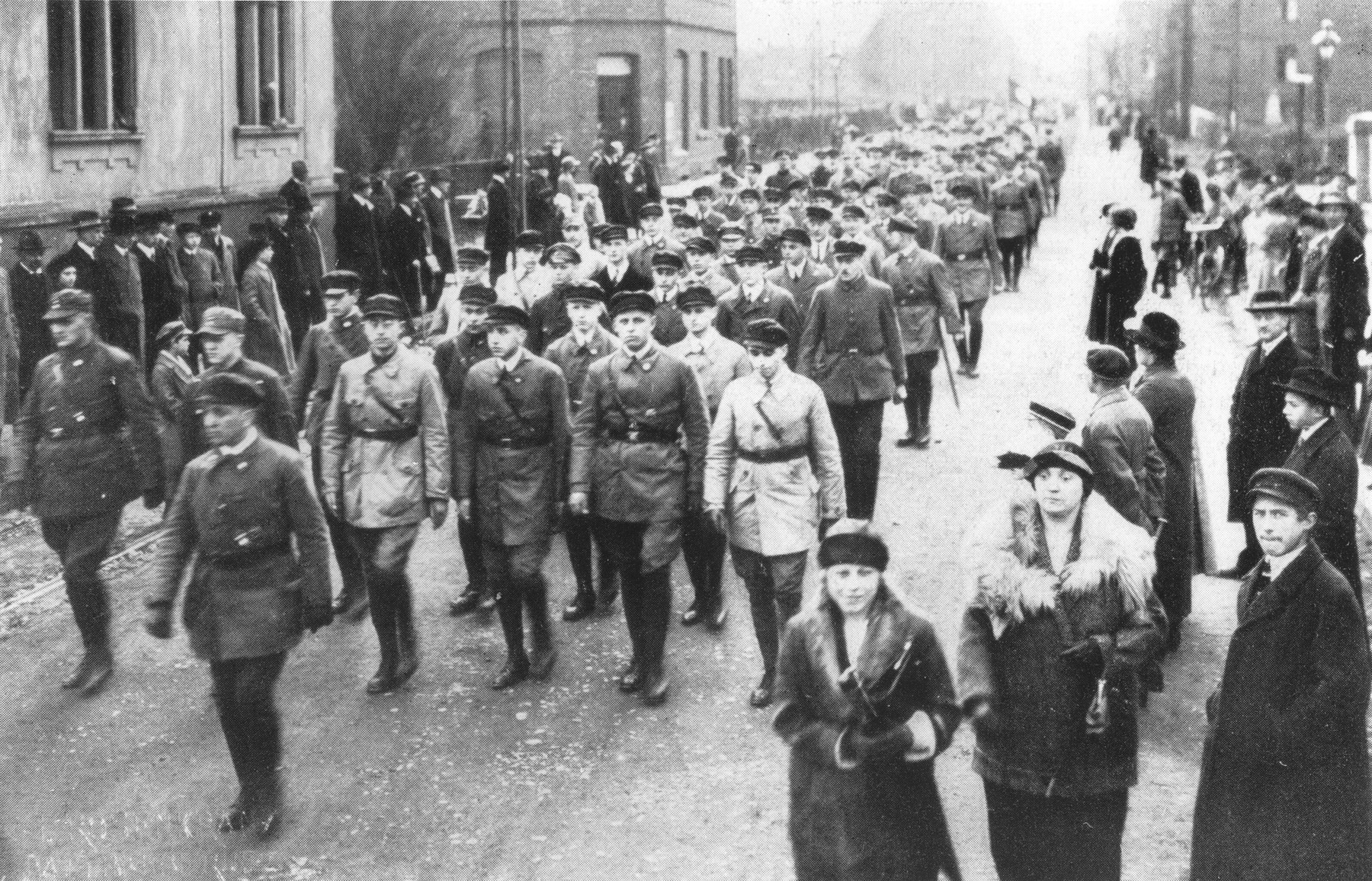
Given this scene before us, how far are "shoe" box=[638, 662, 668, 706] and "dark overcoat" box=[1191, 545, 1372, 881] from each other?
3.47 meters

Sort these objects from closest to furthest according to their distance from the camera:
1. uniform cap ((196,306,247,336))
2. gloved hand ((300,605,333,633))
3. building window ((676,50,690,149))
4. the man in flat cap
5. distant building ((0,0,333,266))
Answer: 1. gloved hand ((300,605,333,633))
2. the man in flat cap
3. uniform cap ((196,306,247,336))
4. distant building ((0,0,333,266))
5. building window ((676,50,690,149))

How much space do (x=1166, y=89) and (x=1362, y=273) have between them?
7130cm

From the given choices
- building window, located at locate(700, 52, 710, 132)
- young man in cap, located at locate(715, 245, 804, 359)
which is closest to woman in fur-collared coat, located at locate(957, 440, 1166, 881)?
young man in cap, located at locate(715, 245, 804, 359)

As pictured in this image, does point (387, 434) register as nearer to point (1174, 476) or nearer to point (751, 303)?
point (751, 303)

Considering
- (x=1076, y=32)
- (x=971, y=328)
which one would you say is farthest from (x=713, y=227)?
(x=1076, y=32)

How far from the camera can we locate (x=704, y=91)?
1980 inches

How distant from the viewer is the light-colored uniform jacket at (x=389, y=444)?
8.23 metres

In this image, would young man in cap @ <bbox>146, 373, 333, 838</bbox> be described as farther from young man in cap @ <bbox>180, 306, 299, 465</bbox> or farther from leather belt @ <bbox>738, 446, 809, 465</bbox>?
leather belt @ <bbox>738, 446, 809, 465</bbox>

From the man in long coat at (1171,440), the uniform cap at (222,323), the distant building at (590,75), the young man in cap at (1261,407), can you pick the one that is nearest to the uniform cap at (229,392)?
the uniform cap at (222,323)

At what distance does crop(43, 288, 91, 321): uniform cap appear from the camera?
829cm

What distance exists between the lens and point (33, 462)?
8305 millimetres

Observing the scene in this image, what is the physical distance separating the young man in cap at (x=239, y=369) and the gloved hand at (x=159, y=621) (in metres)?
1.44

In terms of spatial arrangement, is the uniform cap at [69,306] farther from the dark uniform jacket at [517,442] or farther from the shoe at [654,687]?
the shoe at [654,687]

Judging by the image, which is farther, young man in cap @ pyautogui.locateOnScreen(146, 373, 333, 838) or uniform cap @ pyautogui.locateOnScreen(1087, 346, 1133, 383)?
uniform cap @ pyautogui.locateOnScreen(1087, 346, 1133, 383)
